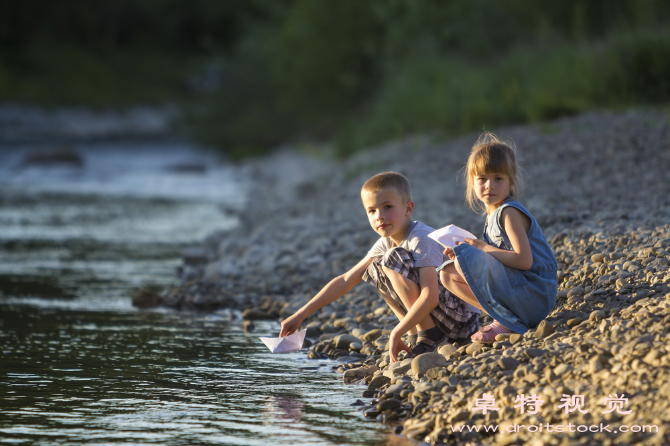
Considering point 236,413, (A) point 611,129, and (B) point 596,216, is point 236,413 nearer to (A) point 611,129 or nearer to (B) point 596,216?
(B) point 596,216

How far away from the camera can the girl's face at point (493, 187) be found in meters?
3.85

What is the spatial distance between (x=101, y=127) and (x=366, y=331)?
39.7 meters

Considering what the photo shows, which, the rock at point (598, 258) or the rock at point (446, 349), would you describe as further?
the rock at point (598, 258)

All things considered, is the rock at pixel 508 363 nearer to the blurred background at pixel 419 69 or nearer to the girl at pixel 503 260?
the girl at pixel 503 260

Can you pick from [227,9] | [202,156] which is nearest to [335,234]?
[202,156]

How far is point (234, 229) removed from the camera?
34.8ft

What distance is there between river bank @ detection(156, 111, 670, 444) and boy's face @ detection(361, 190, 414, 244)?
27.2 inches

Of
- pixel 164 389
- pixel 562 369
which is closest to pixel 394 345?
pixel 562 369

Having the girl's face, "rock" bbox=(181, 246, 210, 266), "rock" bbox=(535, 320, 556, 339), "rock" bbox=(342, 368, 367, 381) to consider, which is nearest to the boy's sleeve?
the girl's face

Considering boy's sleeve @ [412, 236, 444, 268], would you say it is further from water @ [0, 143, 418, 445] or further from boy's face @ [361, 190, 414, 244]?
water @ [0, 143, 418, 445]

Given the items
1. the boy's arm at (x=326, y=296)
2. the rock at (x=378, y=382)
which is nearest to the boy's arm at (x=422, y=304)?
the rock at (x=378, y=382)

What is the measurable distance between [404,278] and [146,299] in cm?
303

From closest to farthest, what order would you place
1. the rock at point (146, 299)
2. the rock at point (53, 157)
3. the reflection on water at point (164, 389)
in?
the reflection on water at point (164, 389) < the rock at point (146, 299) < the rock at point (53, 157)

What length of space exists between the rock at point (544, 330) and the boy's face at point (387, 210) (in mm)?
859
